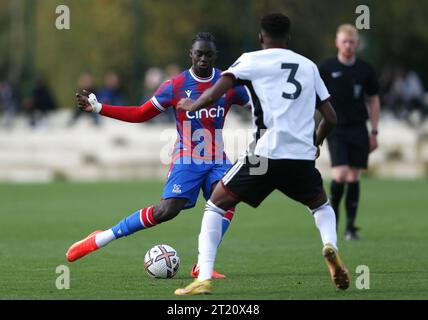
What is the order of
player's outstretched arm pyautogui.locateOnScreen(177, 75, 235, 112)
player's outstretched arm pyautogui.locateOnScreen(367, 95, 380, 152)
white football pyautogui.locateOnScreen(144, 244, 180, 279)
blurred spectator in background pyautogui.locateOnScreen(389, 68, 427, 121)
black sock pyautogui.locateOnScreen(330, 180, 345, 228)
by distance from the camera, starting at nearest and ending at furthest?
player's outstretched arm pyautogui.locateOnScreen(177, 75, 235, 112), white football pyautogui.locateOnScreen(144, 244, 180, 279), player's outstretched arm pyautogui.locateOnScreen(367, 95, 380, 152), black sock pyautogui.locateOnScreen(330, 180, 345, 228), blurred spectator in background pyautogui.locateOnScreen(389, 68, 427, 121)

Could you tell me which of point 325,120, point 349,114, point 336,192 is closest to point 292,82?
point 325,120

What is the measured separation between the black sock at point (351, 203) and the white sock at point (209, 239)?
545 cm

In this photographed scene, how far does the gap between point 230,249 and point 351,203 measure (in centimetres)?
202

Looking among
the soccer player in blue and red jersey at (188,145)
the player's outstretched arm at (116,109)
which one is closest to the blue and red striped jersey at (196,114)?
the soccer player in blue and red jersey at (188,145)

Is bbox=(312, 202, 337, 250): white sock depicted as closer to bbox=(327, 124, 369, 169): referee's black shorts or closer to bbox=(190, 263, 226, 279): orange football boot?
bbox=(190, 263, 226, 279): orange football boot

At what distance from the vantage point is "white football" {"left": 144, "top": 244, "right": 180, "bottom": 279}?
418 inches

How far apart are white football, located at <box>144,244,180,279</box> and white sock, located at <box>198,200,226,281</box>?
1310 mm

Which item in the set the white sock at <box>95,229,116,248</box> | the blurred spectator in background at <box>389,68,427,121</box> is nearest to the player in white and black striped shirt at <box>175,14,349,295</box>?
the white sock at <box>95,229,116,248</box>

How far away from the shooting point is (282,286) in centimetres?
985

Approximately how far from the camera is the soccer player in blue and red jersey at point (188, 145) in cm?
1081

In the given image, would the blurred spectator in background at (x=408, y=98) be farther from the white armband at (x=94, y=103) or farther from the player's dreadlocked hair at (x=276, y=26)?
the player's dreadlocked hair at (x=276, y=26)

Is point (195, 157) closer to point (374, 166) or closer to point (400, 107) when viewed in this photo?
point (374, 166)

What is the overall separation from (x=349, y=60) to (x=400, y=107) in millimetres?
24179
